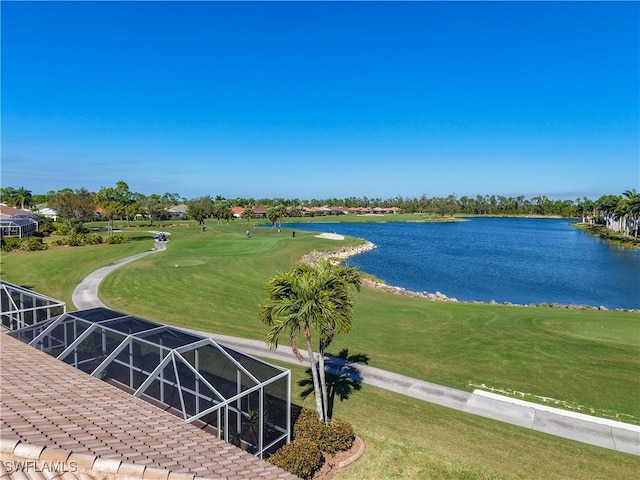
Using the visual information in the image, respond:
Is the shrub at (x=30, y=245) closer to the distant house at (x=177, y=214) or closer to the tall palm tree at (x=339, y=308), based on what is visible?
the tall palm tree at (x=339, y=308)

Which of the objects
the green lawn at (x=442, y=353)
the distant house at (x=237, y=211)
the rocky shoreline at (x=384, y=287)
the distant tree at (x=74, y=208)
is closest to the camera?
the green lawn at (x=442, y=353)

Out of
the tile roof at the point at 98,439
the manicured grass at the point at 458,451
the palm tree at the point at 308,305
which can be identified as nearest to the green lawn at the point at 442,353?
the manicured grass at the point at 458,451

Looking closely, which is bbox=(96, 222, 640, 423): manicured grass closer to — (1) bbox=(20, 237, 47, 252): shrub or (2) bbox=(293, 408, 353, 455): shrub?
(2) bbox=(293, 408, 353, 455): shrub

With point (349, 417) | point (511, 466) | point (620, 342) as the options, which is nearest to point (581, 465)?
point (511, 466)

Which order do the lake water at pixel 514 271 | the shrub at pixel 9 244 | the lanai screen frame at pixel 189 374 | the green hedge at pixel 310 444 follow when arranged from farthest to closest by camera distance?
1. the shrub at pixel 9 244
2. the lake water at pixel 514 271
3. the lanai screen frame at pixel 189 374
4. the green hedge at pixel 310 444

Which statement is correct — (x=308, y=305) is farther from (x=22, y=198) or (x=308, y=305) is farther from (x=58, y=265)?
(x=22, y=198)

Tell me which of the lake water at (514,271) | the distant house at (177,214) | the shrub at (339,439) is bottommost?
the lake water at (514,271)

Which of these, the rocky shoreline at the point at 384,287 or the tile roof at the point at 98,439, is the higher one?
the tile roof at the point at 98,439

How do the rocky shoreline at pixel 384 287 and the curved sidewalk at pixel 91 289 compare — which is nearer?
the curved sidewalk at pixel 91 289
